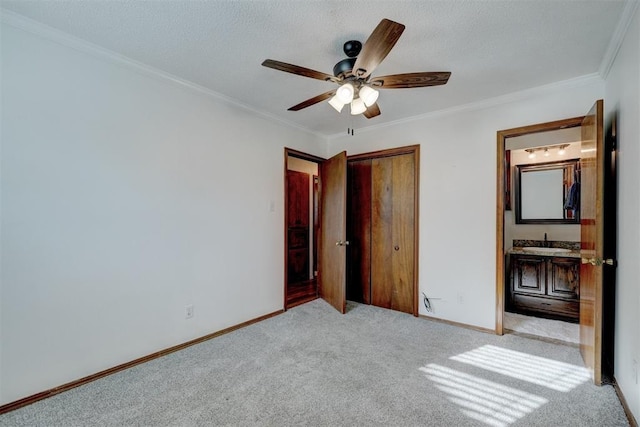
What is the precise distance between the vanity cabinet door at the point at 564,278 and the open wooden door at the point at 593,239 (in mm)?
1240

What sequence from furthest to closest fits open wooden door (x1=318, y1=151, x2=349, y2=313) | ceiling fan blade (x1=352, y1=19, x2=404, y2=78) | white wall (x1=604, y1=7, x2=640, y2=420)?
open wooden door (x1=318, y1=151, x2=349, y2=313)
white wall (x1=604, y1=7, x2=640, y2=420)
ceiling fan blade (x1=352, y1=19, x2=404, y2=78)

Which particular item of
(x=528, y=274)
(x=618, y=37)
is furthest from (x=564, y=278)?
(x=618, y=37)

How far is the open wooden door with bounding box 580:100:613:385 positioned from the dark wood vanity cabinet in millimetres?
1236

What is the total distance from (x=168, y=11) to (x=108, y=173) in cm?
121

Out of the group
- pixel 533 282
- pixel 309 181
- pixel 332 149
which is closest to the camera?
pixel 533 282

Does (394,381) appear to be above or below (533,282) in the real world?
below

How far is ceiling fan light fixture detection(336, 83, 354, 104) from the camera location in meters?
1.91

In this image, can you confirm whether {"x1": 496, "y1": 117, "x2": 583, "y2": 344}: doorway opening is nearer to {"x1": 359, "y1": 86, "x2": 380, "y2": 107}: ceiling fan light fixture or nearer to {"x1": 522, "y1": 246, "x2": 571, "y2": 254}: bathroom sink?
{"x1": 522, "y1": 246, "x2": 571, "y2": 254}: bathroom sink

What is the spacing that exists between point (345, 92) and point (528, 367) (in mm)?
2481

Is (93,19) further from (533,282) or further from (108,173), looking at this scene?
(533,282)

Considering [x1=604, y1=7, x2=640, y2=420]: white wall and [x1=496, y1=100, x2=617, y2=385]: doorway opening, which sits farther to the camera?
[x1=496, y1=100, x2=617, y2=385]: doorway opening

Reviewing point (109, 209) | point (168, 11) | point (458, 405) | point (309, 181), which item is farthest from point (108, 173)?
point (309, 181)

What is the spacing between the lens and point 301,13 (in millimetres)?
1715

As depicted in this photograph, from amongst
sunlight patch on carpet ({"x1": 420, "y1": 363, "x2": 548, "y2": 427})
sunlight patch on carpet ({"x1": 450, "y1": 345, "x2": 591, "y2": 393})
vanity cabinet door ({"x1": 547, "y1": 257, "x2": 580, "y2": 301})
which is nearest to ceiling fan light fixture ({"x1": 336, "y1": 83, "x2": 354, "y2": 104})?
sunlight patch on carpet ({"x1": 420, "y1": 363, "x2": 548, "y2": 427})
